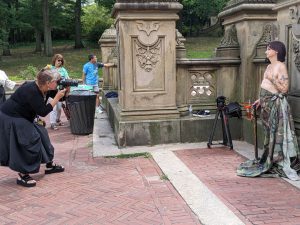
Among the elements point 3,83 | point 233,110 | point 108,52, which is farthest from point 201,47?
point 233,110

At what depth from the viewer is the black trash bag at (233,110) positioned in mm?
6914

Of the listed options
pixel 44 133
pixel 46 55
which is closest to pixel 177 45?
pixel 44 133

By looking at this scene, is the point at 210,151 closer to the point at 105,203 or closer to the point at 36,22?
the point at 105,203

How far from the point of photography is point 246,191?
4.88 meters

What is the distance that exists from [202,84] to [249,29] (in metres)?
1.30

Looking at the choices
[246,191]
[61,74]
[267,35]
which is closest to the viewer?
[246,191]

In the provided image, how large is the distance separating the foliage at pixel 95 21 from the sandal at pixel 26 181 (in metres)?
31.1

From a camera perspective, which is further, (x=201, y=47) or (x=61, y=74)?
(x=201, y=47)

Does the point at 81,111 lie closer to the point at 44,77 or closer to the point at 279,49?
the point at 44,77

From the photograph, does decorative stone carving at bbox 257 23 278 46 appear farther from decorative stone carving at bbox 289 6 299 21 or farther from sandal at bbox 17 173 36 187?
sandal at bbox 17 173 36 187

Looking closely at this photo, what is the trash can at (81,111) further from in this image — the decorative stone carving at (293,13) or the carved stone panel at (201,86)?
the decorative stone carving at (293,13)

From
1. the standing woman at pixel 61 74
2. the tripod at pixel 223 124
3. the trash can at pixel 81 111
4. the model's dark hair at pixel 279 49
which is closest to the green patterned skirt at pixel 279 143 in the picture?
the model's dark hair at pixel 279 49

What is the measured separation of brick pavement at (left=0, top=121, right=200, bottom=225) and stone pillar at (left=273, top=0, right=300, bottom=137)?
6.92ft

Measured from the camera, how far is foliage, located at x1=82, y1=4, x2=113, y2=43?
119 ft
